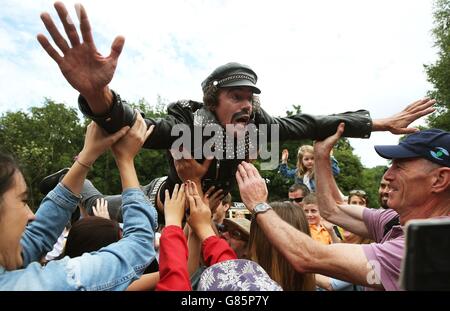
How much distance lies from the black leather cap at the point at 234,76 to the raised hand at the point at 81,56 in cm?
124

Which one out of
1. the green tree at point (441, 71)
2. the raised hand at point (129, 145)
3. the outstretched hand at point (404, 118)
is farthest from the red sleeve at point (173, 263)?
the green tree at point (441, 71)

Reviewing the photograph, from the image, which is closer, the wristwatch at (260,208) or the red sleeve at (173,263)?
the red sleeve at (173,263)

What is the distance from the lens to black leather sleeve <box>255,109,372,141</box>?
134 inches

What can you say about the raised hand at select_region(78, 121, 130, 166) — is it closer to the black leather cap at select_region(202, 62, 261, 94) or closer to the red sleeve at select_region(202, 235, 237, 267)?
the red sleeve at select_region(202, 235, 237, 267)

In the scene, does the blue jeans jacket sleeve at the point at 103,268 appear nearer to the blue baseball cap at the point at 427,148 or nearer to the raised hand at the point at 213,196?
the raised hand at the point at 213,196

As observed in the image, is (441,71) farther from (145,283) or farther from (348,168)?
(145,283)

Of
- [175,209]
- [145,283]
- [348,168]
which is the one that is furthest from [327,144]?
[348,168]

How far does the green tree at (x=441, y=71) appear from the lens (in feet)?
96.4

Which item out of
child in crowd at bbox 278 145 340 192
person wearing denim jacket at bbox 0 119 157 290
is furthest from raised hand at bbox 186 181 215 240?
child in crowd at bbox 278 145 340 192

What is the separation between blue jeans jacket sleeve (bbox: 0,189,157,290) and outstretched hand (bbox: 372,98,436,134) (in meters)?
2.38

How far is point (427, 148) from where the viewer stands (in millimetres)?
2684
